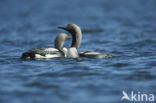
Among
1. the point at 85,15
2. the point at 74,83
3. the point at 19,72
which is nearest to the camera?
the point at 74,83

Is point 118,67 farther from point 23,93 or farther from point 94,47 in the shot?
point 94,47

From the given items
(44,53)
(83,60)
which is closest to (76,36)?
(83,60)

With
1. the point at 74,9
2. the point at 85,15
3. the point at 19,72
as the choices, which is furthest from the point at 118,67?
the point at 74,9

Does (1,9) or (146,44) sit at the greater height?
(1,9)

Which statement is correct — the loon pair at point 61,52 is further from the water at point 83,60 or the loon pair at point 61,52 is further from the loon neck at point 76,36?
the water at point 83,60

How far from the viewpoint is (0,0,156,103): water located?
8961mm

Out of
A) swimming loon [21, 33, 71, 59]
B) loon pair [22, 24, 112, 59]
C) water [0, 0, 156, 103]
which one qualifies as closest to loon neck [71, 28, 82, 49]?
loon pair [22, 24, 112, 59]

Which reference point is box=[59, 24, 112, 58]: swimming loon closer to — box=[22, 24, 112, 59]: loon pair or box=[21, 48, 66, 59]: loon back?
box=[22, 24, 112, 59]: loon pair

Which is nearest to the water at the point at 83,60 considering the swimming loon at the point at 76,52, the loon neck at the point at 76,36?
the swimming loon at the point at 76,52

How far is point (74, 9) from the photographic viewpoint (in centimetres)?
3416

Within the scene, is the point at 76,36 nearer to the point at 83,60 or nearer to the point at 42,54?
the point at 83,60

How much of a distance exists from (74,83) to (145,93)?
1.63 m

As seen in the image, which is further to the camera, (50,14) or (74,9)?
(74,9)

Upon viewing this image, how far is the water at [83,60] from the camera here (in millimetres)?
8961
